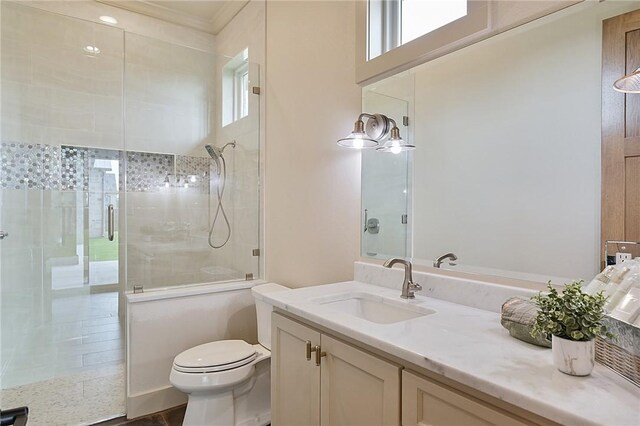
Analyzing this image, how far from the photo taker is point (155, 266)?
8.20ft

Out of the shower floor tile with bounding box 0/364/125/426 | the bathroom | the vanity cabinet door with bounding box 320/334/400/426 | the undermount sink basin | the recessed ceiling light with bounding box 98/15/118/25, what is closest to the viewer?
the vanity cabinet door with bounding box 320/334/400/426

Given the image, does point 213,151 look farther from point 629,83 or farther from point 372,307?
point 629,83

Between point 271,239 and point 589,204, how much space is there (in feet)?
6.57

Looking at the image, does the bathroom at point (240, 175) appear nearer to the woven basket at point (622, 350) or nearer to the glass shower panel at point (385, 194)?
the glass shower panel at point (385, 194)

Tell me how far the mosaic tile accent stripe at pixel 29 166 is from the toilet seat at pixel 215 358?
1.67 m

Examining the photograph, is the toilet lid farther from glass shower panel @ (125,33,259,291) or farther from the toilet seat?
glass shower panel @ (125,33,259,291)

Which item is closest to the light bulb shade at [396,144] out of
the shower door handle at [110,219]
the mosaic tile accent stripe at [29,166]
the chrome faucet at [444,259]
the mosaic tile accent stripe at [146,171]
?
the chrome faucet at [444,259]

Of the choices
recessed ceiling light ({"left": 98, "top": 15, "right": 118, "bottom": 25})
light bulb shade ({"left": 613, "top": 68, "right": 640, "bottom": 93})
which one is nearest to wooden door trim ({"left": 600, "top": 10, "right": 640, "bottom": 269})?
light bulb shade ({"left": 613, "top": 68, "right": 640, "bottom": 93})

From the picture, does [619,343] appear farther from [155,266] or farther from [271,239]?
[155,266]

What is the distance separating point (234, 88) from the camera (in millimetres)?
2967

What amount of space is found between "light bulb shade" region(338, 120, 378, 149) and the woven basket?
1.24 metres

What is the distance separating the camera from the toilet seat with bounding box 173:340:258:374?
1818 mm

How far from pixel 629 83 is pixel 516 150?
380mm

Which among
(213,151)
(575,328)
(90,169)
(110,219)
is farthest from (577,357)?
(90,169)
